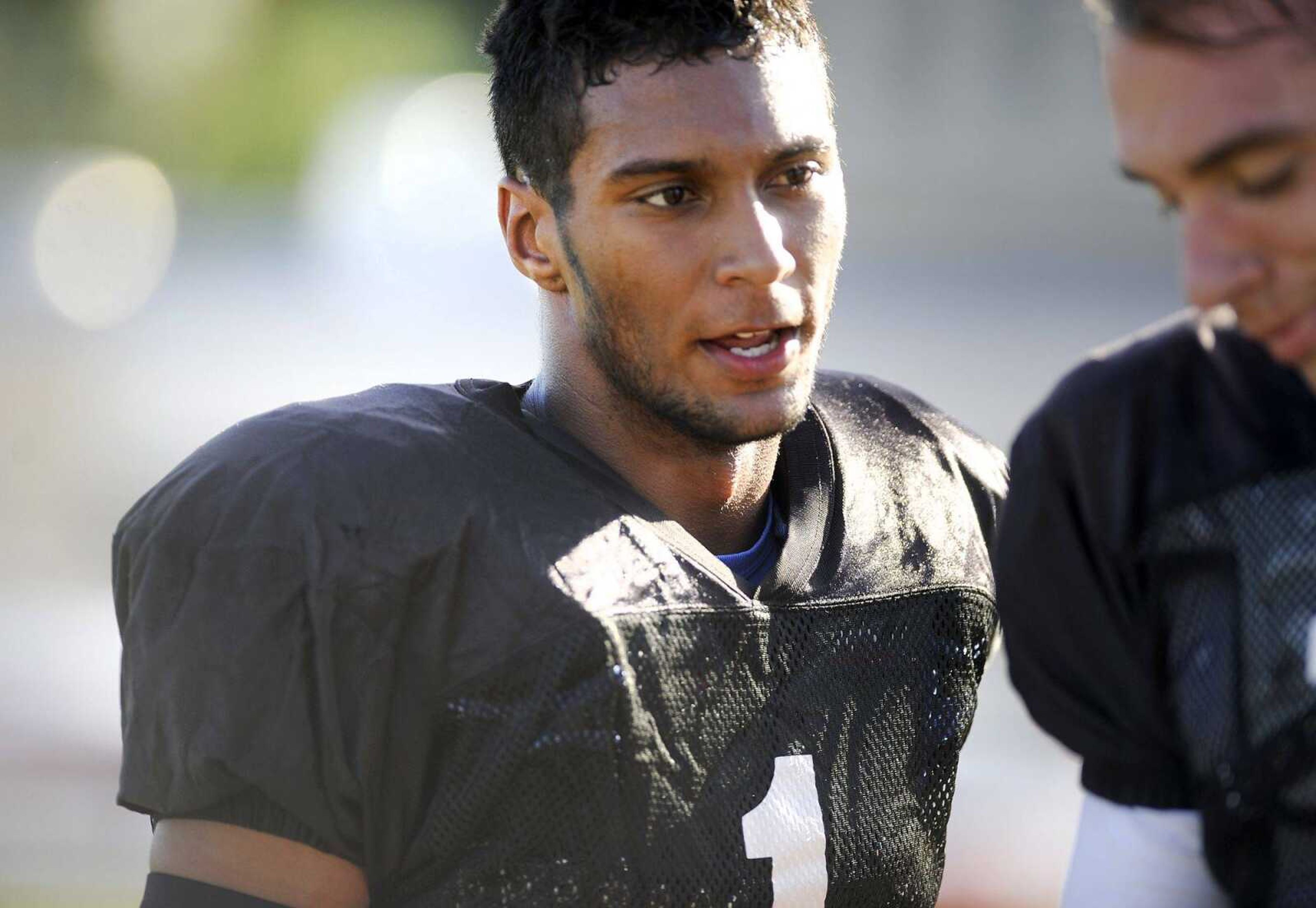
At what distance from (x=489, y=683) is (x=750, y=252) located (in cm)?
57

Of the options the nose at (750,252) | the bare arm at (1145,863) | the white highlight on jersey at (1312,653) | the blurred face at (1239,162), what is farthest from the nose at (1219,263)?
the nose at (750,252)

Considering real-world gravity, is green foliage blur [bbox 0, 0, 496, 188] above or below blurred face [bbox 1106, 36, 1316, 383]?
above

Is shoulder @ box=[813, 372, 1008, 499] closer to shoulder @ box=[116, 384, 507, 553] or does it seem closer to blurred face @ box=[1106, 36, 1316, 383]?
shoulder @ box=[116, 384, 507, 553]

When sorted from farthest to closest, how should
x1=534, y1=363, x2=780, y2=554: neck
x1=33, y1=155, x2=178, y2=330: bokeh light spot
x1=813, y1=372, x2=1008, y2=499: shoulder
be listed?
1. x1=33, y1=155, x2=178, y2=330: bokeh light spot
2. x1=813, y1=372, x2=1008, y2=499: shoulder
3. x1=534, y1=363, x2=780, y2=554: neck

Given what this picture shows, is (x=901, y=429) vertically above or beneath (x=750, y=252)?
beneath

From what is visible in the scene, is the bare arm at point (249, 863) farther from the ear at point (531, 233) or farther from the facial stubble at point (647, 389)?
the ear at point (531, 233)

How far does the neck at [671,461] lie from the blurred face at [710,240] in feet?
0.09

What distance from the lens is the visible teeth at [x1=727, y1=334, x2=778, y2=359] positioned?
2027 mm

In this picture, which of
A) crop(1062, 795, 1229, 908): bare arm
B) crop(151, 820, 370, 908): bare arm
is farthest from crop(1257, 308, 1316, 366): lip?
crop(151, 820, 370, 908): bare arm

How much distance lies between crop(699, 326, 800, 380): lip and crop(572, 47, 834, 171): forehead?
0.21 m

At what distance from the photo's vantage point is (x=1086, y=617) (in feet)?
4.60

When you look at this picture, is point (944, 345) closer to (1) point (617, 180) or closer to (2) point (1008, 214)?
(2) point (1008, 214)

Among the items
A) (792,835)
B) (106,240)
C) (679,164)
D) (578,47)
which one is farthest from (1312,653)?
(106,240)

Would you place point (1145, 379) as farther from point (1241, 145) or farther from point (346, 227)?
point (346, 227)
